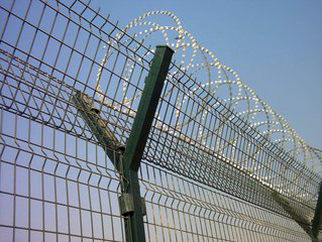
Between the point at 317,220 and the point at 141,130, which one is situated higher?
the point at 141,130

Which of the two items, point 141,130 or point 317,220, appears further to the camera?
point 317,220

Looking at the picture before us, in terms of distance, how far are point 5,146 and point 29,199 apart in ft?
1.05

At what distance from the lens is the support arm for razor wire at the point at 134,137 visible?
3.42 metres

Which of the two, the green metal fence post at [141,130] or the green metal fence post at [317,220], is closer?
the green metal fence post at [141,130]

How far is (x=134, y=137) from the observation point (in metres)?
3.71

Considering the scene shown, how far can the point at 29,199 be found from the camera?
2670mm

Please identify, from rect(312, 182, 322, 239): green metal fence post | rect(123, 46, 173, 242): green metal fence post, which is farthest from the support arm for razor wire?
rect(312, 182, 322, 239): green metal fence post

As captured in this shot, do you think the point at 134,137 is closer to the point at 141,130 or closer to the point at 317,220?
the point at 141,130

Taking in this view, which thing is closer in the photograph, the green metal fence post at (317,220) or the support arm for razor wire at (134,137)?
the support arm for razor wire at (134,137)

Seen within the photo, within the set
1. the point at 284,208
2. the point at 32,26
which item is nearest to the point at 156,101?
the point at 32,26

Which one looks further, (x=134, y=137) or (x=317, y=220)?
(x=317, y=220)

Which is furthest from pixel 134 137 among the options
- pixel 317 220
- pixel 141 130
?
pixel 317 220

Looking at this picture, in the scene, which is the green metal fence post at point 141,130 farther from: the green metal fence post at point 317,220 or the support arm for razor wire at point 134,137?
the green metal fence post at point 317,220

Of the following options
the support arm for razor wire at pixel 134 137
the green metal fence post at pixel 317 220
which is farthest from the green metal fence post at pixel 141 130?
the green metal fence post at pixel 317 220
